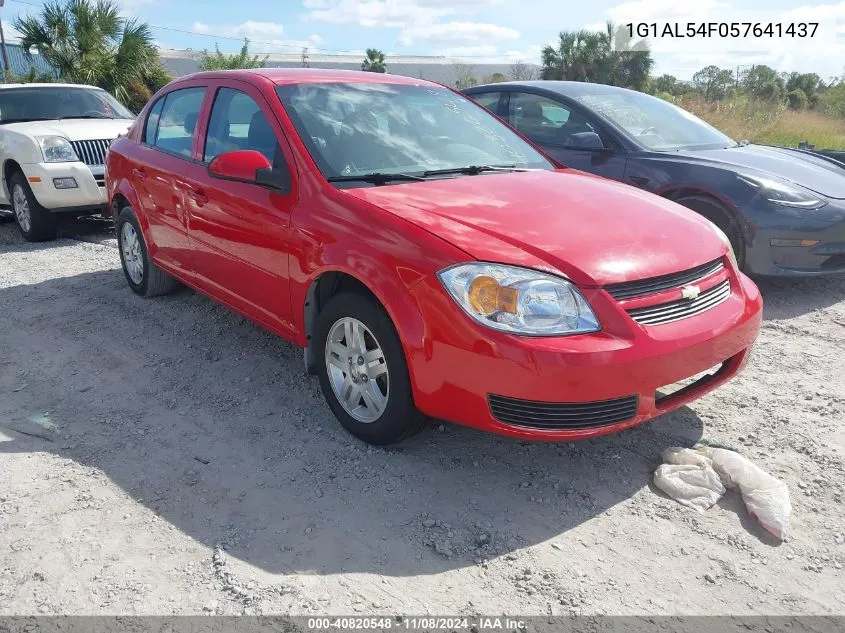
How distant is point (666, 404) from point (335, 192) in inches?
67.6

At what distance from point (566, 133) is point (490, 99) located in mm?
1039

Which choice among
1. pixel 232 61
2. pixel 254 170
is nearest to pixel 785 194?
pixel 254 170

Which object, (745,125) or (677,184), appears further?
(745,125)

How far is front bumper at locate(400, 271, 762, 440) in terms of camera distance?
256cm

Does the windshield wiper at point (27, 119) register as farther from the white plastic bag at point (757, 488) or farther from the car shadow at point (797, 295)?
the white plastic bag at point (757, 488)

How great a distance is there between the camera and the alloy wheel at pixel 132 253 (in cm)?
537

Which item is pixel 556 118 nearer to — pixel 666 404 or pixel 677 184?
pixel 677 184

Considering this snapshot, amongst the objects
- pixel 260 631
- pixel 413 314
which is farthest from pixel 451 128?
pixel 260 631

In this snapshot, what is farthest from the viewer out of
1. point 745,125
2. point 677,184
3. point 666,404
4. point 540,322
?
point 745,125

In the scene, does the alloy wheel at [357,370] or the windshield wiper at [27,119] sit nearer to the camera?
the alloy wheel at [357,370]

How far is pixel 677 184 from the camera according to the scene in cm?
543

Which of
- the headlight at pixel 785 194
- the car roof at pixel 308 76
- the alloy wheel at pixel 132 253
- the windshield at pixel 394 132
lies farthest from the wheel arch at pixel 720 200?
the alloy wheel at pixel 132 253

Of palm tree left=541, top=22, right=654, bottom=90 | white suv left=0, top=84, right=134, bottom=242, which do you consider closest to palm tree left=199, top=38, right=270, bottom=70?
palm tree left=541, top=22, right=654, bottom=90

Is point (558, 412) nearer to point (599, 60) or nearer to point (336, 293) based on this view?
point (336, 293)
